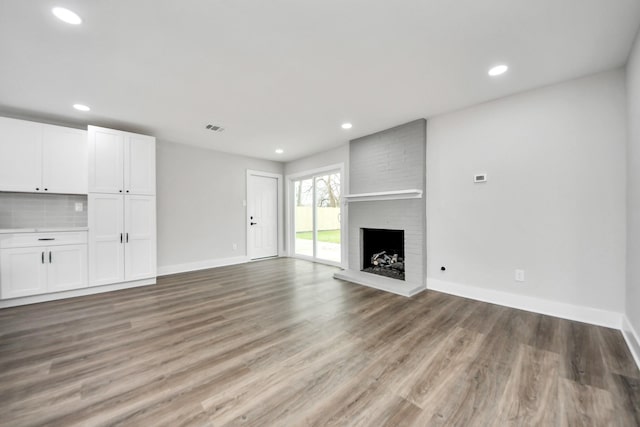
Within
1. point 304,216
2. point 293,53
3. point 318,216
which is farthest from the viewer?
point 304,216

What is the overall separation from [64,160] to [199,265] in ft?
8.69

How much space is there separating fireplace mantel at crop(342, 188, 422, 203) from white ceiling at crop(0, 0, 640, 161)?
1128 mm

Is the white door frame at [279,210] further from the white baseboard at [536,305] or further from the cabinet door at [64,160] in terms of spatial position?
the white baseboard at [536,305]

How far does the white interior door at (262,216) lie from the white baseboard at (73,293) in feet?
7.42

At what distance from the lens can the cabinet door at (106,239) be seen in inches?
138

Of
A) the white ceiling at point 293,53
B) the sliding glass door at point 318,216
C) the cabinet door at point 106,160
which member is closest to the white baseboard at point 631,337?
the white ceiling at point 293,53

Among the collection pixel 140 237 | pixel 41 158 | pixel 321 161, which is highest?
pixel 321 161

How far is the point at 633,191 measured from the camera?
2059 millimetres

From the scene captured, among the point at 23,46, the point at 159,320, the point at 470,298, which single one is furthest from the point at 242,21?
the point at 470,298

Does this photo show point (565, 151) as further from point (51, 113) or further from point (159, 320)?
point (51, 113)

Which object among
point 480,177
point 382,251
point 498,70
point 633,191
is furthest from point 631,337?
point 382,251

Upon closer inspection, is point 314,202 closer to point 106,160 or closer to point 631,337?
point 106,160

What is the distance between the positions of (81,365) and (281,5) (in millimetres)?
3007

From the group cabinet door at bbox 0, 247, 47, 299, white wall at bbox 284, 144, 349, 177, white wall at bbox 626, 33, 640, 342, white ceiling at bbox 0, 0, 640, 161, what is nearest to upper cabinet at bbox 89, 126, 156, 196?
white ceiling at bbox 0, 0, 640, 161
